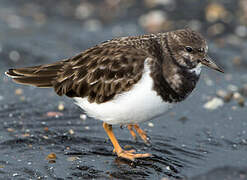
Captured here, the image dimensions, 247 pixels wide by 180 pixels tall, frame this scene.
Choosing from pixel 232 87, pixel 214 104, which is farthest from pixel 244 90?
pixel 214 104

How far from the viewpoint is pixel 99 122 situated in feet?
19.0

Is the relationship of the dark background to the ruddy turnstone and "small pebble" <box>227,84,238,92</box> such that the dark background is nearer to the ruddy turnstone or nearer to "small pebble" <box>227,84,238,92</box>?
"small pebble" <box>227,84,238,92</box>

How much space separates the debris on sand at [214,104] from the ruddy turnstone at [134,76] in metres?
1.70

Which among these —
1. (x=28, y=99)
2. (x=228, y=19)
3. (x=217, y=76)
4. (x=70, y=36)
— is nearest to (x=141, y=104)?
(x=28, y=99)

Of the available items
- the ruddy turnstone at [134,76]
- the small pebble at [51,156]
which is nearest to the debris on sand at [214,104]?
the ruddy turnstone at [134,76]

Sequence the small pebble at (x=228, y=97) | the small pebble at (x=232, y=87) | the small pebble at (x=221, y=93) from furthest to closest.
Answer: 1. the small pebble at (x=232, y=87)
2. the small pebble at (x=221, y=93)
3. the small pebble at (x=228, y=97)

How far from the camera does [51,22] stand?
934cm

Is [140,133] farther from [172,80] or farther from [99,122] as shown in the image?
[172,80]

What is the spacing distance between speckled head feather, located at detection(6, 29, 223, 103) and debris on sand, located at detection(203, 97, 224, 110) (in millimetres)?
1749

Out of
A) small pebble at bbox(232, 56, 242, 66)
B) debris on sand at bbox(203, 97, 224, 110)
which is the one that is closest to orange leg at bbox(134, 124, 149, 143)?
debris on sand at bbox(203, 97, 224, 110)

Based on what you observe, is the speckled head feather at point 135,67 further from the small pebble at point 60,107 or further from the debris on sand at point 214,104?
the debris on sand at point 214,104

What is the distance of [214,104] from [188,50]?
6.42 feet

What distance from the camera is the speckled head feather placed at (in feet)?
14.7

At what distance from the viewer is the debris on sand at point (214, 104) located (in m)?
6.32
